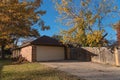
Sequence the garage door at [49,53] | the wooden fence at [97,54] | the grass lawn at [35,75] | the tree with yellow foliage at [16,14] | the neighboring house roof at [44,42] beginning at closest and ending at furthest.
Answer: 1. the grass lawn at [35,75]
2. the tree with yellow foliage at [16,14]
3. the wooden fence at [97,54]
4. the neighboring house roof at [44,42]
5. the garage door at [49,53]

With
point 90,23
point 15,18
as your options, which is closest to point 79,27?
point 90,23

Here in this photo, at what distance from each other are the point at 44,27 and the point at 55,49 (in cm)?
802

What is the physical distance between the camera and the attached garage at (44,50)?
27.4m

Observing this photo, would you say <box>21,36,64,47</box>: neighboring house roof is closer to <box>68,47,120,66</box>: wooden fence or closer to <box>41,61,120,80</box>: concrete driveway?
<box>68,47,120,66</box>: wooden fence

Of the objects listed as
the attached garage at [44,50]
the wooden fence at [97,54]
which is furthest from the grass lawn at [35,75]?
the attached garage at [44,50]

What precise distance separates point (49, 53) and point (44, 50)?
936 mm

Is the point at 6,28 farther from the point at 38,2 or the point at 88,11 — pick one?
the point at 88,11

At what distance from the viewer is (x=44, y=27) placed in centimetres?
2212

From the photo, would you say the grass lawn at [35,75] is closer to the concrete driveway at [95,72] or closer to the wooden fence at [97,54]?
the concrete driveway at [95,72]

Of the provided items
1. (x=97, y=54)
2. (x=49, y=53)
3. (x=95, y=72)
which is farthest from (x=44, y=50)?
(x=95, y=72)

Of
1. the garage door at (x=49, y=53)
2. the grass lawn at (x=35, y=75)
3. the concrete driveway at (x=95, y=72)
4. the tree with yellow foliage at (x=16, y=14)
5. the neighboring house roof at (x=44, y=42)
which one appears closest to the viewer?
the concrete driveway at (x=95, y=72)

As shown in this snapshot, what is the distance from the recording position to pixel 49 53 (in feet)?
94.9

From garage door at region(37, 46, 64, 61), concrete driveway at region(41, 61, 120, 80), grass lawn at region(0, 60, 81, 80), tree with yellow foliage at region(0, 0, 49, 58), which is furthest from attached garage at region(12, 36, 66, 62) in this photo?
grass lawn at region(0, 60, 81, 80)

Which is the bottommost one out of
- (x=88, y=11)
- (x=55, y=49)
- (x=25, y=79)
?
(x=25, y=79)
